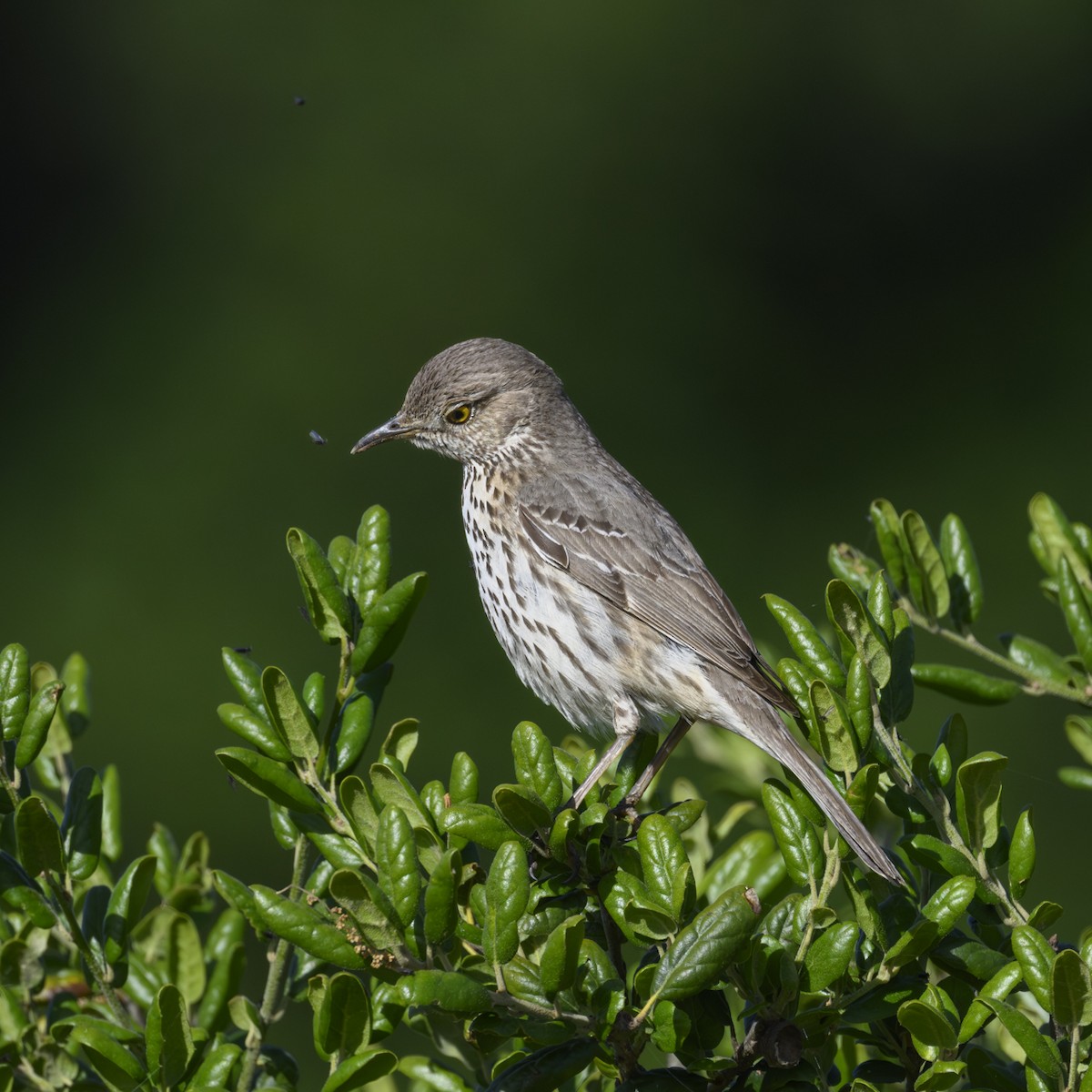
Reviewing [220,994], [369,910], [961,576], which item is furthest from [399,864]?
[961,576]

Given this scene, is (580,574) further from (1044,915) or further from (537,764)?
(1044,915)

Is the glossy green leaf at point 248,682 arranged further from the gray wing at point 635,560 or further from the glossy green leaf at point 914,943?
the gray wing at point 635,560

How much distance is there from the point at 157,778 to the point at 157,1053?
7.33 m

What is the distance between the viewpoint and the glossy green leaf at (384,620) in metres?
2.56

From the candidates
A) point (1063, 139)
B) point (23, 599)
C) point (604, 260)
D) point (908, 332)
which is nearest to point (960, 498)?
point (908, 332)

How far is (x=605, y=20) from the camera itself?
10430 mm

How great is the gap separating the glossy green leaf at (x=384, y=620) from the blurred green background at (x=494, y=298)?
238 inches

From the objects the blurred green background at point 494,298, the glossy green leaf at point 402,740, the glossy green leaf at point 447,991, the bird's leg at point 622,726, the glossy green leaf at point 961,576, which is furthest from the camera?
the blurred green background at point 494,298

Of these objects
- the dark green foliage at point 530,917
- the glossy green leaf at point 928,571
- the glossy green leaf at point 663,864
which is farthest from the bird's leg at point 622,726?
the glossy green leaf at point 663,864

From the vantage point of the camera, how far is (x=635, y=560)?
149 inches

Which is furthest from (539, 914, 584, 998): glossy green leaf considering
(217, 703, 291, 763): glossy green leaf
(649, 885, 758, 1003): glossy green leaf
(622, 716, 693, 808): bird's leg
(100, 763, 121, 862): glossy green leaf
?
(100, 763, 121, 862): glossy green leaf

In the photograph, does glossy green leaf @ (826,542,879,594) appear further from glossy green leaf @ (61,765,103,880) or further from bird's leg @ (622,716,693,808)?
glossy green leaf @ (61,765,103,880)

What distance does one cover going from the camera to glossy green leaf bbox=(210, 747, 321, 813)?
2.32 meters

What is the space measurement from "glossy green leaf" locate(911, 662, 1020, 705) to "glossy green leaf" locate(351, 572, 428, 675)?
3.20 ft
